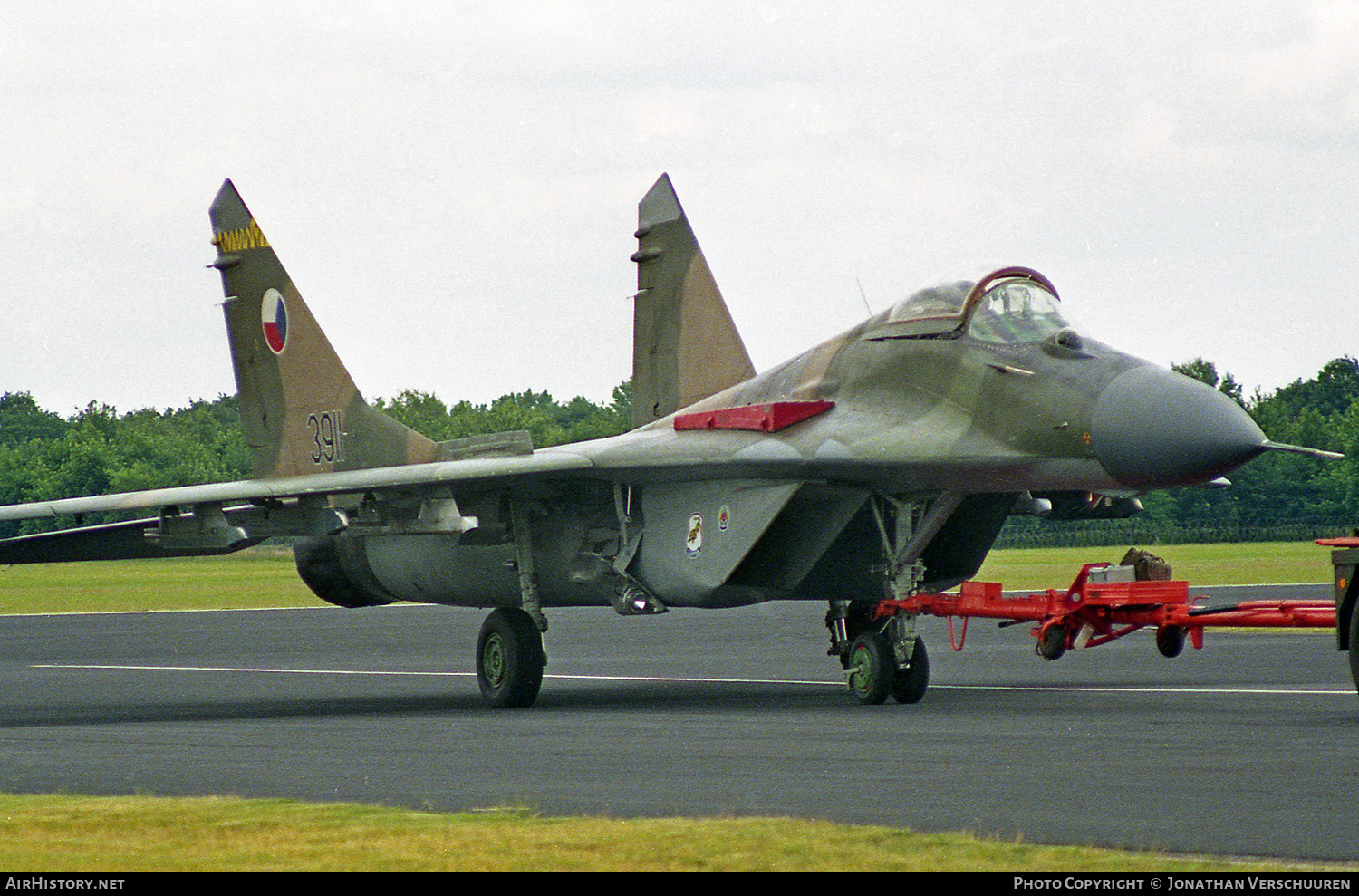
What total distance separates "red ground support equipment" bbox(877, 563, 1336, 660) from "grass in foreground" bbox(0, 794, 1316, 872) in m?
6.17

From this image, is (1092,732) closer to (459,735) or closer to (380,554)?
(459,735)

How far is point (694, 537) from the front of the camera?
15.7m

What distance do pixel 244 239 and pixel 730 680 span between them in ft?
22.3

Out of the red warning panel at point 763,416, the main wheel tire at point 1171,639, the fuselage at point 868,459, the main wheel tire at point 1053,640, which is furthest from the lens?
the red warning panel at point 763,416

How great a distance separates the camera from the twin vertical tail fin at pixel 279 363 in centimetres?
1959

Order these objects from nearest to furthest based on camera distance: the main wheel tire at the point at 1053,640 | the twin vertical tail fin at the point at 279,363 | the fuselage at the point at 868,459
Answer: the fuselage at the point at 868,459
the main wheel tire at the point at 1053,640
the twin vertical tail fin at the point at 279,363

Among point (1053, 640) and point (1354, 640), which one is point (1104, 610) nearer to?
point (1053, 640)

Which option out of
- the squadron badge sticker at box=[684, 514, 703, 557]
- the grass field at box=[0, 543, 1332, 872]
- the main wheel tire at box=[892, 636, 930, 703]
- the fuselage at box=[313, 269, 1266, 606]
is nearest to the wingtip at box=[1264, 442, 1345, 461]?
the fuselage at box=[313, 269, 1266, 606]

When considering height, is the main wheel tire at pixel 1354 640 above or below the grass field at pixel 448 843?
above

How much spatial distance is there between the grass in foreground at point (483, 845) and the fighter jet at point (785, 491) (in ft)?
19.6

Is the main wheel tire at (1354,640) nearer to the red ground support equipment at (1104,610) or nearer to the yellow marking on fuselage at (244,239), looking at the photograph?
the red ground support equipment at (1104,610)

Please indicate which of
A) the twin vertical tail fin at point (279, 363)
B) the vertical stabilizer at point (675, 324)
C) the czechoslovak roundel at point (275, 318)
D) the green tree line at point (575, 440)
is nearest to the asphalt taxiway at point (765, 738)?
the twin vertical tail fin at point (279, 363)

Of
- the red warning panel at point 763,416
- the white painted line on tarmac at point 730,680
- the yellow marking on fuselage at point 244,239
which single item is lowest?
the white painted line on tarmac at point 730,680

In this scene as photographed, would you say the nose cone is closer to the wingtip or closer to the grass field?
the wingtip
